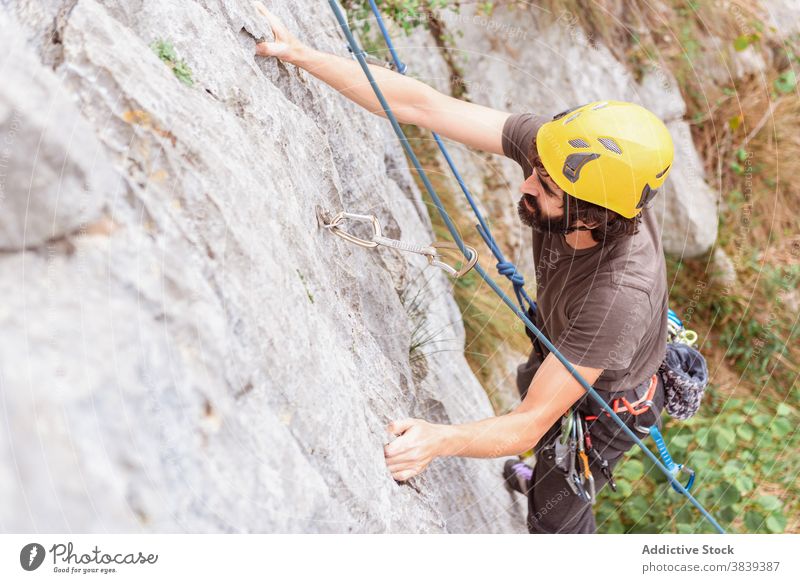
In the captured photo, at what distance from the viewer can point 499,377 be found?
3.94 m

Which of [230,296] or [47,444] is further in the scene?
[230,296]

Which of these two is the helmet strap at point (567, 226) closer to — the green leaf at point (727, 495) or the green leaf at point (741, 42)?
the green leaf at point (727, 495)

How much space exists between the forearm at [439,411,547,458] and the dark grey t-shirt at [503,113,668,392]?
0.82ft

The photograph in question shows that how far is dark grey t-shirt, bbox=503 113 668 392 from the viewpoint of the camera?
6.59 feet

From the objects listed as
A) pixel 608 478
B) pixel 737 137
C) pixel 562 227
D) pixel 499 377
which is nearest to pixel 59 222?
pixel 562 227

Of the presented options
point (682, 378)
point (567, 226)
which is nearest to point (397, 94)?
point (567, 226)

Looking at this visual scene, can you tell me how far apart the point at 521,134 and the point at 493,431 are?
1.06 meters

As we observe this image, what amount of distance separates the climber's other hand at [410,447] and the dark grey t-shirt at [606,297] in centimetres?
55

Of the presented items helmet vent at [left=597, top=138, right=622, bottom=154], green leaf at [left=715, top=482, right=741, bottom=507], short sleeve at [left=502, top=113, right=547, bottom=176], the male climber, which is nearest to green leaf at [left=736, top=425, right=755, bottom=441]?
green leaf at [left=715, top=482, right=741, bottom=507]

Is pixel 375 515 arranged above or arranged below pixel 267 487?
below

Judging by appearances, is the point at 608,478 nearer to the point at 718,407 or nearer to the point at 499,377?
the point at 499,377

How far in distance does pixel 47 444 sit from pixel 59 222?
15.6 inches

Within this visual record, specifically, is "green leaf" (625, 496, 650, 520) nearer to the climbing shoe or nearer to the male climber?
the climbing shoe

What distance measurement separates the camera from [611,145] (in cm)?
191
